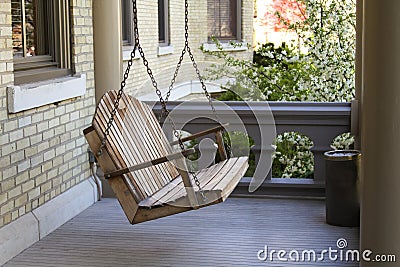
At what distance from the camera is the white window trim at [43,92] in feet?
17.5

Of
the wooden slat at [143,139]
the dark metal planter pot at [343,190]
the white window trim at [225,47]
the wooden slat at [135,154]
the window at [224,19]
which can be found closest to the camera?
the wooden slat at [135,154]

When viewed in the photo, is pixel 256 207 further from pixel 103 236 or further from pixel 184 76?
pixel 184 76

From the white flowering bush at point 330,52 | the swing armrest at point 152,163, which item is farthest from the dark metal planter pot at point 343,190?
the white flowering bush at point 330,52

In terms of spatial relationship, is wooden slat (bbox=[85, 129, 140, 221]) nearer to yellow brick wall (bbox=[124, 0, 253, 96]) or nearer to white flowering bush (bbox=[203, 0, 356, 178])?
white flowering bush (bbox=[203, 0, 356, 178])

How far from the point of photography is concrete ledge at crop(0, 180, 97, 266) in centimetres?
530

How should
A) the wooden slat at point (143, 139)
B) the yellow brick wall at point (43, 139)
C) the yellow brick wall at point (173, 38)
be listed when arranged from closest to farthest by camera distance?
the yellow brick wall at point (43, 139) → the wooden slat at point (143, 139) → the yellow brick wall at point (173, 38)

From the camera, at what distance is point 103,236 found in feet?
19.4

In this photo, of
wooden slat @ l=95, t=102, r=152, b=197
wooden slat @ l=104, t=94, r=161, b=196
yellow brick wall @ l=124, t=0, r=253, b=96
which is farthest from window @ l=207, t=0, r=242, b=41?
wooden slat @ l=95, t=102, r=152, b=197

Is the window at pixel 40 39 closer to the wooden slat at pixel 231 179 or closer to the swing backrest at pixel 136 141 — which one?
the swing backrest at pixel 136 141

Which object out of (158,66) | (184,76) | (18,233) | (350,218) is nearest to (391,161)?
(350,218)

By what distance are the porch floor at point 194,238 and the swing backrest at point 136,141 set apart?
1.37 feet

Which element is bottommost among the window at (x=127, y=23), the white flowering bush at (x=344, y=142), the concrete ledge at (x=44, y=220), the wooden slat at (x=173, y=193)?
the concrete ledge at (x=44, y=220)

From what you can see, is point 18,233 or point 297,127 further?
point 297,127

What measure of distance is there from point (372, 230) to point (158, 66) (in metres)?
9.73
